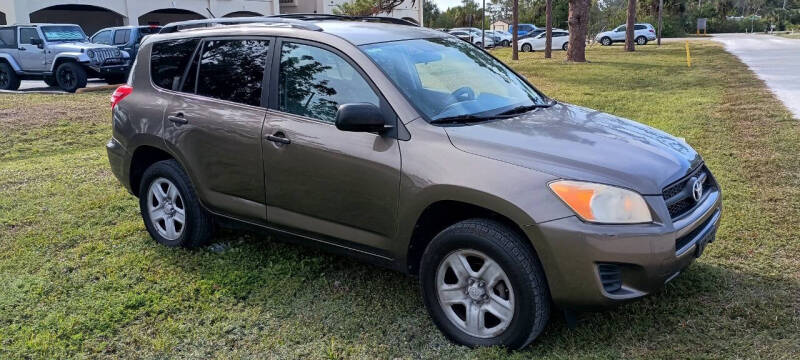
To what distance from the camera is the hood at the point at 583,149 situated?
10.3 feet

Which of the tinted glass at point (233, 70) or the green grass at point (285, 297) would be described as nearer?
the green grass at point (285, 297)

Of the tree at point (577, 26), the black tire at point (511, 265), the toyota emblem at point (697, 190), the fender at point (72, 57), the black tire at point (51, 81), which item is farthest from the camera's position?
the tree at point (577, 26)

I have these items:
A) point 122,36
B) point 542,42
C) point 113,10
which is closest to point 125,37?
point 122,36

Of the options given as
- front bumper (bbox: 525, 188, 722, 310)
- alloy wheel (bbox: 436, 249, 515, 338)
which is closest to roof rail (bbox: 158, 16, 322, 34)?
alloy wheel (bbox: 436, 249, 515, 338)

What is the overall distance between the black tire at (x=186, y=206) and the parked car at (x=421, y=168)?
0.05 ft

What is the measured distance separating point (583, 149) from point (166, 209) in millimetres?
3143

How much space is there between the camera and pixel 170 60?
485 centimetres

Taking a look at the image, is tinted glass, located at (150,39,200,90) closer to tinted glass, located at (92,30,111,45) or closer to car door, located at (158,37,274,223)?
car door, located at (158,37,274,223)

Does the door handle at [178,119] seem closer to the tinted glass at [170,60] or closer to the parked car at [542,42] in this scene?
the tinted glass at [170,60]

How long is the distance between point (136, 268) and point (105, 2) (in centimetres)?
3289

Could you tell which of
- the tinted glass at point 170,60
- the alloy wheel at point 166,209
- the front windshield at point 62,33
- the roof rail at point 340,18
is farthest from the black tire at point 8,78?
the roof rail at point 340,18

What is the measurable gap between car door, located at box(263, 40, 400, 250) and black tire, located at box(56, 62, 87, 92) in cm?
1437

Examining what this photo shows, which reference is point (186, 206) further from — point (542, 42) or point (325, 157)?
point (542, 42)

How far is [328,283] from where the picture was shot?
4.27 meters
